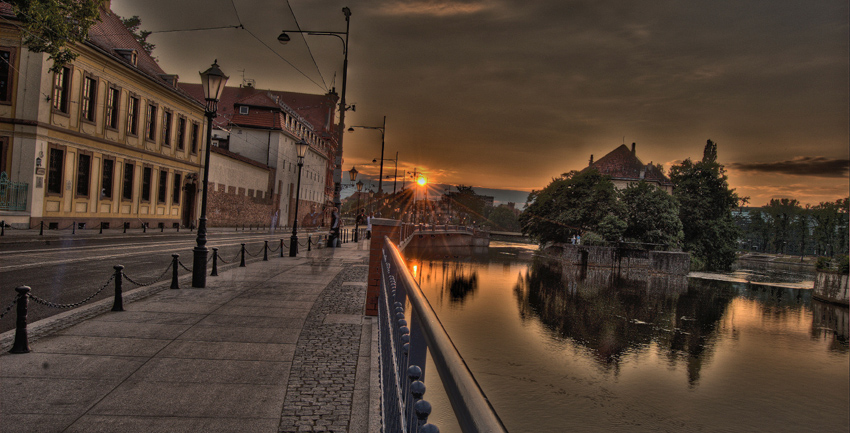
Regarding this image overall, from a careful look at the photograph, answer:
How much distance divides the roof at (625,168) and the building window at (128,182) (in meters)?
72.2

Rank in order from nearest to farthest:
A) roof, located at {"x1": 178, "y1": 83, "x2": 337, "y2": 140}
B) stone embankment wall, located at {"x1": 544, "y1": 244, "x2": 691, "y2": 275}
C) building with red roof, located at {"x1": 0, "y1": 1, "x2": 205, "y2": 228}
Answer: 1. building with red roof, located at {"x1": 0, "y1": 1, "x2": 205, "y2": 228}
2. stone embankment wall, located at {"x1": 544, "y1": 244, "x2": 691, "y2": 275}
3. roof, located at {"x1": 178, "y1": 83, "x2": 337, "y2": 140}

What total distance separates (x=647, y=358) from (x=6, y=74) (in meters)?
29.0

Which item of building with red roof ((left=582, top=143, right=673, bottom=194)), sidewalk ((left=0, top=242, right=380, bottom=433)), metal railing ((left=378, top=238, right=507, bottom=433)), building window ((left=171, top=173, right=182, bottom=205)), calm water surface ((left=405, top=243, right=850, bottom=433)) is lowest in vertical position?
calm water surface ((left=405, top=243, right=850, bottom=433))

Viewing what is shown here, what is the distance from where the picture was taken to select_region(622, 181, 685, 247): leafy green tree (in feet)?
164

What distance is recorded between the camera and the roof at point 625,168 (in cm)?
8897

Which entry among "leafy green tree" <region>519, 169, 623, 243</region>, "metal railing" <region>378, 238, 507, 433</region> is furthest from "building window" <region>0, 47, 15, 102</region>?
"leafy green tree" <region>519, 169, 623, 243</region>

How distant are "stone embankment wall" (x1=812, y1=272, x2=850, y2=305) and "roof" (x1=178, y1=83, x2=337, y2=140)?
117 ft

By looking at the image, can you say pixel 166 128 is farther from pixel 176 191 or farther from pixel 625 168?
pixel 625 168

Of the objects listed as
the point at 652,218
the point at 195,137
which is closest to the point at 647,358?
the point at 195,137

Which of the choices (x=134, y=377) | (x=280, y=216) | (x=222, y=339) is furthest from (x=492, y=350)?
(x=280, y=216)

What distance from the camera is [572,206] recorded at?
193 ft

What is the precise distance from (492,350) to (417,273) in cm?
2183

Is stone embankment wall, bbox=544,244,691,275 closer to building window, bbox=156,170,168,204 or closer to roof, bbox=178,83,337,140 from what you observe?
roof, bbox=178,83,337,140

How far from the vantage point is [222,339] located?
22.9ft
